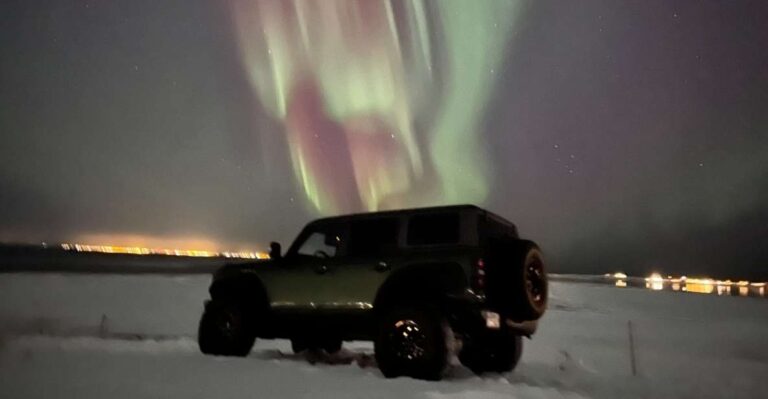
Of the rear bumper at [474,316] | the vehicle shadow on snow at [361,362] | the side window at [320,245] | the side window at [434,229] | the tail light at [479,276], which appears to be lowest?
the vehicle shadow on snow at [361,362]

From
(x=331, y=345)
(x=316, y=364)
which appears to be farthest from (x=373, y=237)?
(x=331, y=345)

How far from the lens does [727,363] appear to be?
960 cm

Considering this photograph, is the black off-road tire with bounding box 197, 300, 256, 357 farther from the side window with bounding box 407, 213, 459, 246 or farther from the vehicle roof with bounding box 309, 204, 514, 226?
the side window with bounding box 407, 213, 459, 246

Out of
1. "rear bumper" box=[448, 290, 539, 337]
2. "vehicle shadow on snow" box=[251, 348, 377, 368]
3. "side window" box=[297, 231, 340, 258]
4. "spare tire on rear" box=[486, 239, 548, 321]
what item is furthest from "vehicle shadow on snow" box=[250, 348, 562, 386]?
"side window" box=[297, 231, 340, 258]

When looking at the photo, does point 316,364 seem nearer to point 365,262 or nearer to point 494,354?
point 365,262

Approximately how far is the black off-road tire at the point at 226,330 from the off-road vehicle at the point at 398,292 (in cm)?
1

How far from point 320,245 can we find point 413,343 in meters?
2.17

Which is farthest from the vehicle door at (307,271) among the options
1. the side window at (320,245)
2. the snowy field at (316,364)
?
the snowy field at (316,364)

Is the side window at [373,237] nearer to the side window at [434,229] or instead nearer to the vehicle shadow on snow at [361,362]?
the side window at [434,229]

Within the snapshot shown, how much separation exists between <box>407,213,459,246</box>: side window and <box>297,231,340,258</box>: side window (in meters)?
1.20

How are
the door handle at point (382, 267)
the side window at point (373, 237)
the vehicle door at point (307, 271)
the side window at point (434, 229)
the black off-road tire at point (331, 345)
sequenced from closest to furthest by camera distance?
the side window at point (434, 229)
the door handle at point (382, 267)
the side window at point (373, 237)
the vehicle door at point (307, 271)
the black off-road tire at point (331, 345)

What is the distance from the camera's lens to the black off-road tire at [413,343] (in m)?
6.17

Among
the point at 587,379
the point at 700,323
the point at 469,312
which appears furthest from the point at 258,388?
the point at 700,323

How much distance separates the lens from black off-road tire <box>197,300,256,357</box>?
8.05 meters
